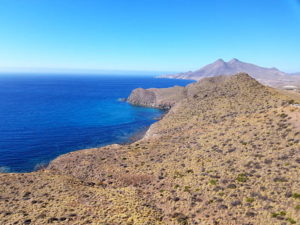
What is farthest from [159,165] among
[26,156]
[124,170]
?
[26,156]

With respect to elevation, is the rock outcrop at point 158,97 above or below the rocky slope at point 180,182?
above

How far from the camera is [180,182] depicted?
30.0 metres

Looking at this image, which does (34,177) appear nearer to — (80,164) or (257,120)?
(80,164)

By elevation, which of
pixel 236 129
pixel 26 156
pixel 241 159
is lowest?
pixel 26 156

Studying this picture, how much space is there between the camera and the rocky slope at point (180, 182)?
72.6 ft

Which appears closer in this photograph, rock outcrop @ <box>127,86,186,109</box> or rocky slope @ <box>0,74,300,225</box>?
rocky slope @ <box>0,74,300,225</box>

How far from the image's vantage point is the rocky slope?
22.1 meters

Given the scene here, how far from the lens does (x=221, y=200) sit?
24.2 metres

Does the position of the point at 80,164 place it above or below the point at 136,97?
below

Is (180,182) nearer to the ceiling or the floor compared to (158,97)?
nearer to the floor

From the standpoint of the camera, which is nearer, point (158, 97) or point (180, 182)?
point (180, 182)

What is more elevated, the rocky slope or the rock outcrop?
the rock outcrop

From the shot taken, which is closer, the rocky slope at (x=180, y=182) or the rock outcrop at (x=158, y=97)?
the rocky slope at (x=180, y=182)

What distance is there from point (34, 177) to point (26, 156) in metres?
18.9
